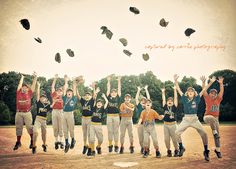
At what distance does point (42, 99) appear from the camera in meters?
8.15

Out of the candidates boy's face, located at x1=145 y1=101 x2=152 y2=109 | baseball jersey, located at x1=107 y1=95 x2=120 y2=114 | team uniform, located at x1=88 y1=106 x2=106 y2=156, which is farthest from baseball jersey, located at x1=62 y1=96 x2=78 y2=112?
boy's face, located at x1=145 y1=101 x2=152 y2=109

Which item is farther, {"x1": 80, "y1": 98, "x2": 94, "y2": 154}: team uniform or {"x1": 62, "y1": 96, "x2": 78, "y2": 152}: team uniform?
{"x1": 62, "y1": 96, "x2": 78, "y2": 152}: team uniform

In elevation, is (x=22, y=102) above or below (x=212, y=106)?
above

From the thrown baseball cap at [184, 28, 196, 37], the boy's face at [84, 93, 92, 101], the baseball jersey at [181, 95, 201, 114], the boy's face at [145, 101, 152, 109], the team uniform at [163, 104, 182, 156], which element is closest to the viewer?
the baseball jersey at [181, 95, 201, 114]

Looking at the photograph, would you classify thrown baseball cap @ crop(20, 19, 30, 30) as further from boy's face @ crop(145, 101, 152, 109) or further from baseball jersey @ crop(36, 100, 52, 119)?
boy's face @ crop(145, 101, 152, 109)

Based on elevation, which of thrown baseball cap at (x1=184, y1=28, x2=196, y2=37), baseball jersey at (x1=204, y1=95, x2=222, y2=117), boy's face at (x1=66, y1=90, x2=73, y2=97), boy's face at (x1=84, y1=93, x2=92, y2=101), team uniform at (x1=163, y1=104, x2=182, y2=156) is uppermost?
thrown baseball cap at (x1=184, y1=28, x2=196, y2=37)

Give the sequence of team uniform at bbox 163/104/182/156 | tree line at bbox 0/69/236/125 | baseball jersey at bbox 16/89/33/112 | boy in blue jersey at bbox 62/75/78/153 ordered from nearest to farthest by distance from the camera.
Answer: team uniform at bbox 163/104/182/156
baseball jersey at bbox 16/89/33/112
boy in blue jersey at bbox 62/75/78/153
tree line at bbox 0/69/236/125

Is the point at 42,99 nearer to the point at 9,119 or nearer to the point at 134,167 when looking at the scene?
the point at 134,167

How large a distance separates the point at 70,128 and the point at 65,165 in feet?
5.67

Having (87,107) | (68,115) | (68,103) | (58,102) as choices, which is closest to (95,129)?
(87,107)

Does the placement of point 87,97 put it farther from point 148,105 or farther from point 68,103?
point 148,105

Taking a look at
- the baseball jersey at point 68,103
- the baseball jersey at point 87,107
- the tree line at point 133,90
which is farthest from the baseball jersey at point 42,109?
the tree line at point 133,90

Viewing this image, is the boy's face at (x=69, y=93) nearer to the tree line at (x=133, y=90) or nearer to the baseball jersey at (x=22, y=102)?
the baseball jersey at (x=22, y=102)

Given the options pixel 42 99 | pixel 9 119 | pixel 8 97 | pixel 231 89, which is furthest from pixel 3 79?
pixel 231 89
